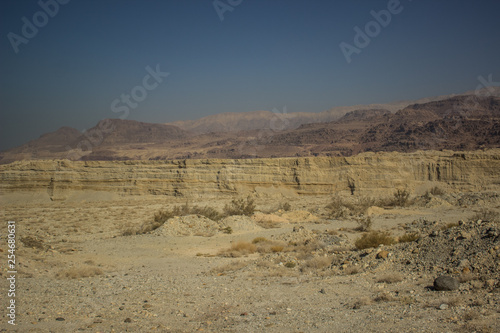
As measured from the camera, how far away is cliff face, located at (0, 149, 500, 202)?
27.0 metres

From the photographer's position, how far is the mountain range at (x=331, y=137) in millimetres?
57812

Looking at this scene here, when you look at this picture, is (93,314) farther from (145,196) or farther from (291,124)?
(291,124)

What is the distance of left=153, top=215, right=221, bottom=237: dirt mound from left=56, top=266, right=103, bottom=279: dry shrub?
617 cm

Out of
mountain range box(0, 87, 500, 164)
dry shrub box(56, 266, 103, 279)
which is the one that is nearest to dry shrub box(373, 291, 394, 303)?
dry shrub box(56, 266, 103, 279)

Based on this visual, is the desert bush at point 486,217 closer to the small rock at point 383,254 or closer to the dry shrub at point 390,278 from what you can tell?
the small rock at point 383,254

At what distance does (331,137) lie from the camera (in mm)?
78500

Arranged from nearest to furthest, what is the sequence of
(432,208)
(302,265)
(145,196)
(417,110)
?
(302,265) < (432,208) < (145,196) < (417,110)

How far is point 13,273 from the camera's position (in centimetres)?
788

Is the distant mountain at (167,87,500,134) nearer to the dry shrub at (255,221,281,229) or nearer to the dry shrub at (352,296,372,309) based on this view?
the dry shrub at (255,221,281,229)

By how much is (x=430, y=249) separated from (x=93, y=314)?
7.03 meters

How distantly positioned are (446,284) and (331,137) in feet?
244

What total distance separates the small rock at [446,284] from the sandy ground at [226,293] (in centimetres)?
11

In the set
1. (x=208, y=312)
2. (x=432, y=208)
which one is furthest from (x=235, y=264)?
(x=432, y=208)

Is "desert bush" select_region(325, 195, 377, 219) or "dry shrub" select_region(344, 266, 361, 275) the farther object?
"desert bush" select_region(325, 195, 377, 219)
